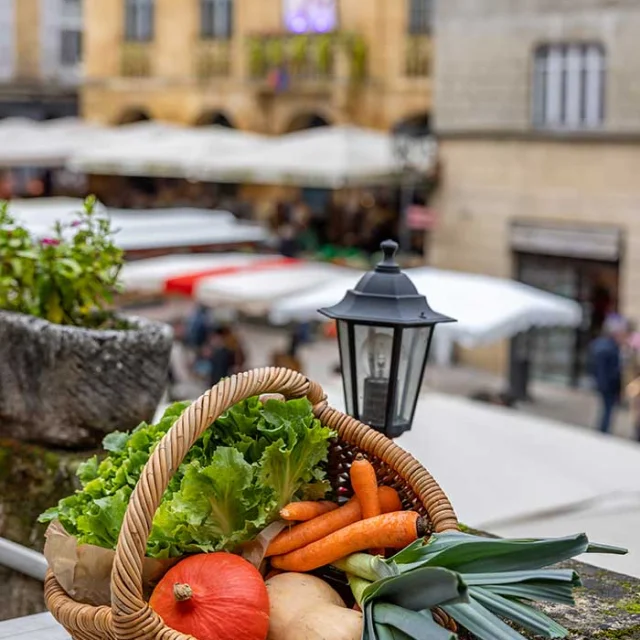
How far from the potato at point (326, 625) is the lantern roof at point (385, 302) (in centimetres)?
179

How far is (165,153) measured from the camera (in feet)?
82.0

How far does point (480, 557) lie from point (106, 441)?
4.00 feet

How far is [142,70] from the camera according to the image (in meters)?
31.5

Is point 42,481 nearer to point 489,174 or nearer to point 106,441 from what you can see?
point 106,441

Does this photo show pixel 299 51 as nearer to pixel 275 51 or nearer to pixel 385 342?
pixel 275 51

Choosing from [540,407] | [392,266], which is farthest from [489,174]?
[392,266]

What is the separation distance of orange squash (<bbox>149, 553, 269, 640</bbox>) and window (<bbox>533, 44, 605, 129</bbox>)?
17.4 meters

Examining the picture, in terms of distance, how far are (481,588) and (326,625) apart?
0.37m

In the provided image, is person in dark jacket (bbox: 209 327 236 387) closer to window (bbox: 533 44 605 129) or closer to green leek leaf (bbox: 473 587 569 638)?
window (bbox: 533 44 605 129)

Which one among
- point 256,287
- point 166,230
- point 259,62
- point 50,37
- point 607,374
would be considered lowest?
point 607,374

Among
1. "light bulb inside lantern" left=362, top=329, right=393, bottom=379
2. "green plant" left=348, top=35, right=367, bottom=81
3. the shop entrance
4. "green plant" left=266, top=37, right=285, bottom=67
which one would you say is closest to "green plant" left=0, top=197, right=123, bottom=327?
"light bulb inside lantern" left=362, top=329, right=393, bottom=379

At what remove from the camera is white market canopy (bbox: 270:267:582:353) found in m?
13.3

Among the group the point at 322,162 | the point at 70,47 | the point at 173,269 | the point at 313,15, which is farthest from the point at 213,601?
the point at 70,47

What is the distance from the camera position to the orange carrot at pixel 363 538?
3.49m
